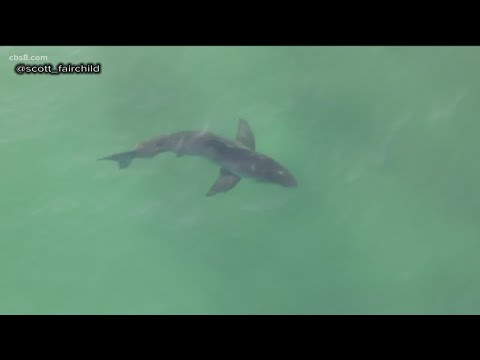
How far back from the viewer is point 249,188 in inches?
469

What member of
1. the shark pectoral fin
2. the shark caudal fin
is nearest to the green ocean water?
the shark caudal fin

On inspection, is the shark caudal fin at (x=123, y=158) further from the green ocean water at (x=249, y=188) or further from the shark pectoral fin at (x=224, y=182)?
the shark pectoral fin at (x=224, y=182)

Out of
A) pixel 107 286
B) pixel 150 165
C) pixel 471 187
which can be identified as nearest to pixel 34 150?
pixel 150 165

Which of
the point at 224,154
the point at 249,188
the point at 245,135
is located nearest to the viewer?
the point at 224,154

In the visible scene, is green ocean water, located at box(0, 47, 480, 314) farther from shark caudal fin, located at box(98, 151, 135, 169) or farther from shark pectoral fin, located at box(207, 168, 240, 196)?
shark pectoral fin, located at box(207, 168, 240, 196)

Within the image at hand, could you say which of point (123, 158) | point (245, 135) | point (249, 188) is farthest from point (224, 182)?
point (123, 158)

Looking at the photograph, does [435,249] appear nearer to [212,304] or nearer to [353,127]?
[353,127]

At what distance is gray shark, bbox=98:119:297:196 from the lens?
11570mm

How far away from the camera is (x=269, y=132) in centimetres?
1261

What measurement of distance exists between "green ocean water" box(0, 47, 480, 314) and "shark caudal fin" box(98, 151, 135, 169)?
0.21m

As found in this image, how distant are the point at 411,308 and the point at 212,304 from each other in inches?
160

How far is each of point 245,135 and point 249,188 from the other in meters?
1.33

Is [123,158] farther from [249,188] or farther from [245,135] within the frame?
[249,188]

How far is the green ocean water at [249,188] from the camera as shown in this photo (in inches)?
421
